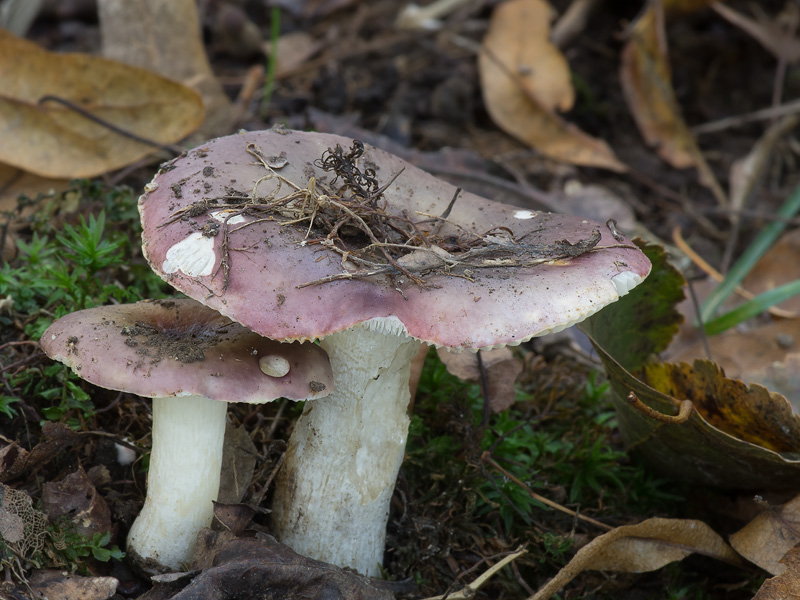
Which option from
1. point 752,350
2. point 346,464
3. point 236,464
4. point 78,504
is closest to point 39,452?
point 78,504

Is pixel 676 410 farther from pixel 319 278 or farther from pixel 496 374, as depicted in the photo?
pixel 319 278

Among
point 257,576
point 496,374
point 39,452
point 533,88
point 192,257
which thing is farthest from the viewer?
point 533,88

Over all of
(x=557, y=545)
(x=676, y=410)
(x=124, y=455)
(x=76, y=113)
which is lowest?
(x=557, y=545)

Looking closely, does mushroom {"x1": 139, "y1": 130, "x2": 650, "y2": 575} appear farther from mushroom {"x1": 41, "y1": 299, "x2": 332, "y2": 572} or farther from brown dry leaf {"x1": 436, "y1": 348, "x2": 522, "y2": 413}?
brown dry leaf {"x1": 436, "y1": 348, "x2": 522, "y2": 413}

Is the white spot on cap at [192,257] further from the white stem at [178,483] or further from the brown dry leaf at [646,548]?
the brown dry leaf at [646,548]

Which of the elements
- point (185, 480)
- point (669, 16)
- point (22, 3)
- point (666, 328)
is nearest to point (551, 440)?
point (666, 328)

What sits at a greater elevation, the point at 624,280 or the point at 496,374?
the point at 624,280

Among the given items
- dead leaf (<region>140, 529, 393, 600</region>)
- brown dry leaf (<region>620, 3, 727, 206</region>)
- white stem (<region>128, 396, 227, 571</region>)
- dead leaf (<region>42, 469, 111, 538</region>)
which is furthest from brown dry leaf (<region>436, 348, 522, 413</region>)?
brown dry leaf (<region>620, 3, 727, 206</region>)

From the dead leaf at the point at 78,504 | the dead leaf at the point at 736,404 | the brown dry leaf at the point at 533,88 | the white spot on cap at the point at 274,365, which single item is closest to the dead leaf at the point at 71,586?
the dead leaf at the point at 78,504
